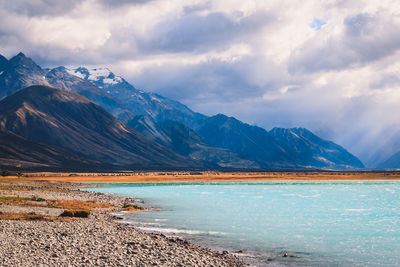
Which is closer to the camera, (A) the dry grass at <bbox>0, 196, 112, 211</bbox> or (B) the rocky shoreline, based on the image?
(B) the rocky shoreline

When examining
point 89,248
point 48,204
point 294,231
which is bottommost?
point 294,231

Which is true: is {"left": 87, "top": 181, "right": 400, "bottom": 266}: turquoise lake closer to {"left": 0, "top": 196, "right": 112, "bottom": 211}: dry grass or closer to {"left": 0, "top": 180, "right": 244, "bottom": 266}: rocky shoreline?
{"left": 0, "top": 180, "right": 244, "bottom": 266}: rocky shoreline

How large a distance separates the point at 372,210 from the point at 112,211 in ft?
134

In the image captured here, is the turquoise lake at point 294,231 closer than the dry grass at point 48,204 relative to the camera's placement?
Yes

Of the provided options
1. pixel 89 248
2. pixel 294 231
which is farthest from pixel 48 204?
pixel 89 248

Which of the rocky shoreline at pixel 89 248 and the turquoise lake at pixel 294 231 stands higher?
Result: the rocky shoreline at pixel 89 248

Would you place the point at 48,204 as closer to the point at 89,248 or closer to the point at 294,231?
the point at 294,231

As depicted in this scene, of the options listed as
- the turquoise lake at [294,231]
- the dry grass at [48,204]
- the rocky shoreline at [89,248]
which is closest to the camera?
the rocky shoreline at [89,248]

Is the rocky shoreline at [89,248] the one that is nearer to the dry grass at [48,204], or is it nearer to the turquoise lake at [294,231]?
the turquoise lake at [294,231]

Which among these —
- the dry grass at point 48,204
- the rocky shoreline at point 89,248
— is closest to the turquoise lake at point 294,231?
the rocky shoreline at point 89,248

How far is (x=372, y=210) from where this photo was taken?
7006cm

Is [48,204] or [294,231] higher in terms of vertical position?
[48,204]

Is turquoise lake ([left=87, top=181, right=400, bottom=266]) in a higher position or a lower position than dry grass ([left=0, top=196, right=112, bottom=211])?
lower

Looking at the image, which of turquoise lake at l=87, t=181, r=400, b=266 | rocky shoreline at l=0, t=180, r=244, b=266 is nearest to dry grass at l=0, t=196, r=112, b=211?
turquoise lake at l=87, t=181, r=400, b=266
